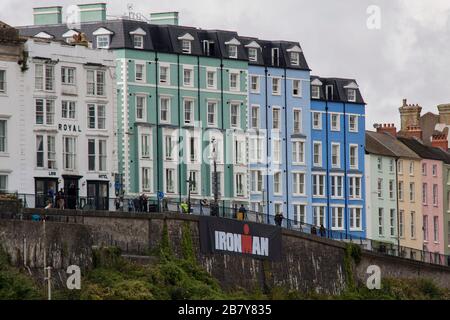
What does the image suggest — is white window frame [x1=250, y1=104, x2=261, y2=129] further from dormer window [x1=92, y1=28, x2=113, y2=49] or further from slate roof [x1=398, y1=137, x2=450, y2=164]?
slate roof [x1=398, y1=137, x2=450, y2=164]

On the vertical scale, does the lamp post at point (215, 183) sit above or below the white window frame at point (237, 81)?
below

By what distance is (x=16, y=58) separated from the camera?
150875 mm

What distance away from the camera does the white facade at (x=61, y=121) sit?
496 ft

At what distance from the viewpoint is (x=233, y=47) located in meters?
173

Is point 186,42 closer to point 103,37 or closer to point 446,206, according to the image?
point 103,37

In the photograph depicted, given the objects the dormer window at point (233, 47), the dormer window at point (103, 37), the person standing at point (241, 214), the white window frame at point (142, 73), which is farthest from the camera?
the dormer window at point (233, 47)

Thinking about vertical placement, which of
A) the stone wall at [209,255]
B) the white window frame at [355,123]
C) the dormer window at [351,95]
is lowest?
the stone wall at [209,255]

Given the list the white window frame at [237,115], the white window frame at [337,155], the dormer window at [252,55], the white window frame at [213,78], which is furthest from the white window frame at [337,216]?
the white window frame at [213,78]

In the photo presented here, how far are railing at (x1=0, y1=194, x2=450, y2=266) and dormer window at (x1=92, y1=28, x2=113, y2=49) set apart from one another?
10.3 meters

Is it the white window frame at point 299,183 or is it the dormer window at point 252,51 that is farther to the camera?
the white window frame at point 299,183

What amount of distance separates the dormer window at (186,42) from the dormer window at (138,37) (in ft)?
11.8

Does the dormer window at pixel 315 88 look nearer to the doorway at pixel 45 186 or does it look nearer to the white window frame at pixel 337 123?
the white window frame at pixel 337 123
